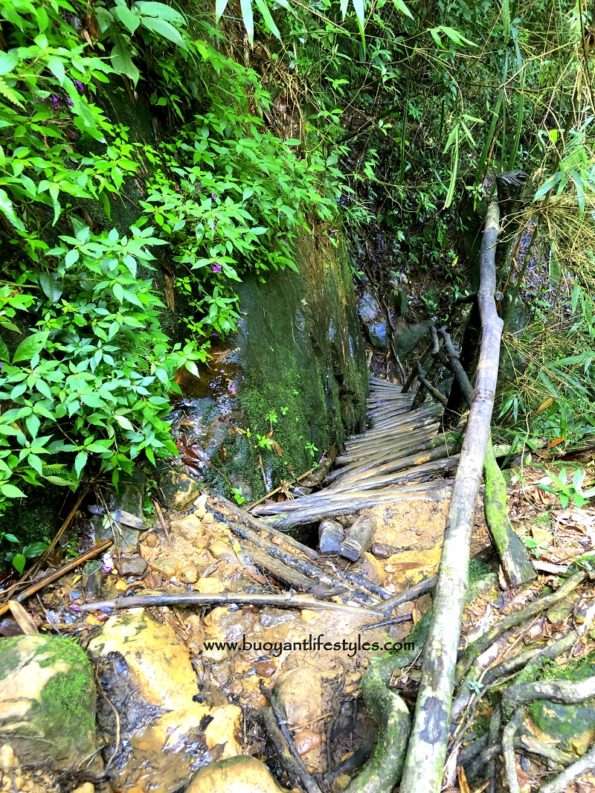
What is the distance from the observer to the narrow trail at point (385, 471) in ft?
9.93

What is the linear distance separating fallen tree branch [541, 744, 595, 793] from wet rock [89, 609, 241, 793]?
0.92 meters

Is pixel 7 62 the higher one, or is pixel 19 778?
pixel 7 62

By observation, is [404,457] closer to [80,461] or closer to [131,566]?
[131,566]

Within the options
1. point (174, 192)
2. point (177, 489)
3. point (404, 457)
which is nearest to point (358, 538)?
point (177, 489)

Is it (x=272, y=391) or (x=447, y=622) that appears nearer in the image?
(x=447, y=622)

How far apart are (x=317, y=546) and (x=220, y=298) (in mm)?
1674

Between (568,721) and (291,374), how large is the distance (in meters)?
3.07

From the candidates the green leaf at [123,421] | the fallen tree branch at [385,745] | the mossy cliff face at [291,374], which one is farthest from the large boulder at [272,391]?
the fallen tree branch at [385,745]

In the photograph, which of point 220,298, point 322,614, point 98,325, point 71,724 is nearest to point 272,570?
point 322,614

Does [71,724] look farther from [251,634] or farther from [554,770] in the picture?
[554,770]

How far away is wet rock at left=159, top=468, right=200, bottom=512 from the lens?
2457 millimetres

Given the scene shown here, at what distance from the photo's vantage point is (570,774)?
105 centimetres

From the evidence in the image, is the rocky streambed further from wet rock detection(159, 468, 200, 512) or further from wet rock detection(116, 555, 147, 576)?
wet rock detection(159, 468, 200, 512)

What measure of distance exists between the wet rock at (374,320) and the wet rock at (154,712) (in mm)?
8849
